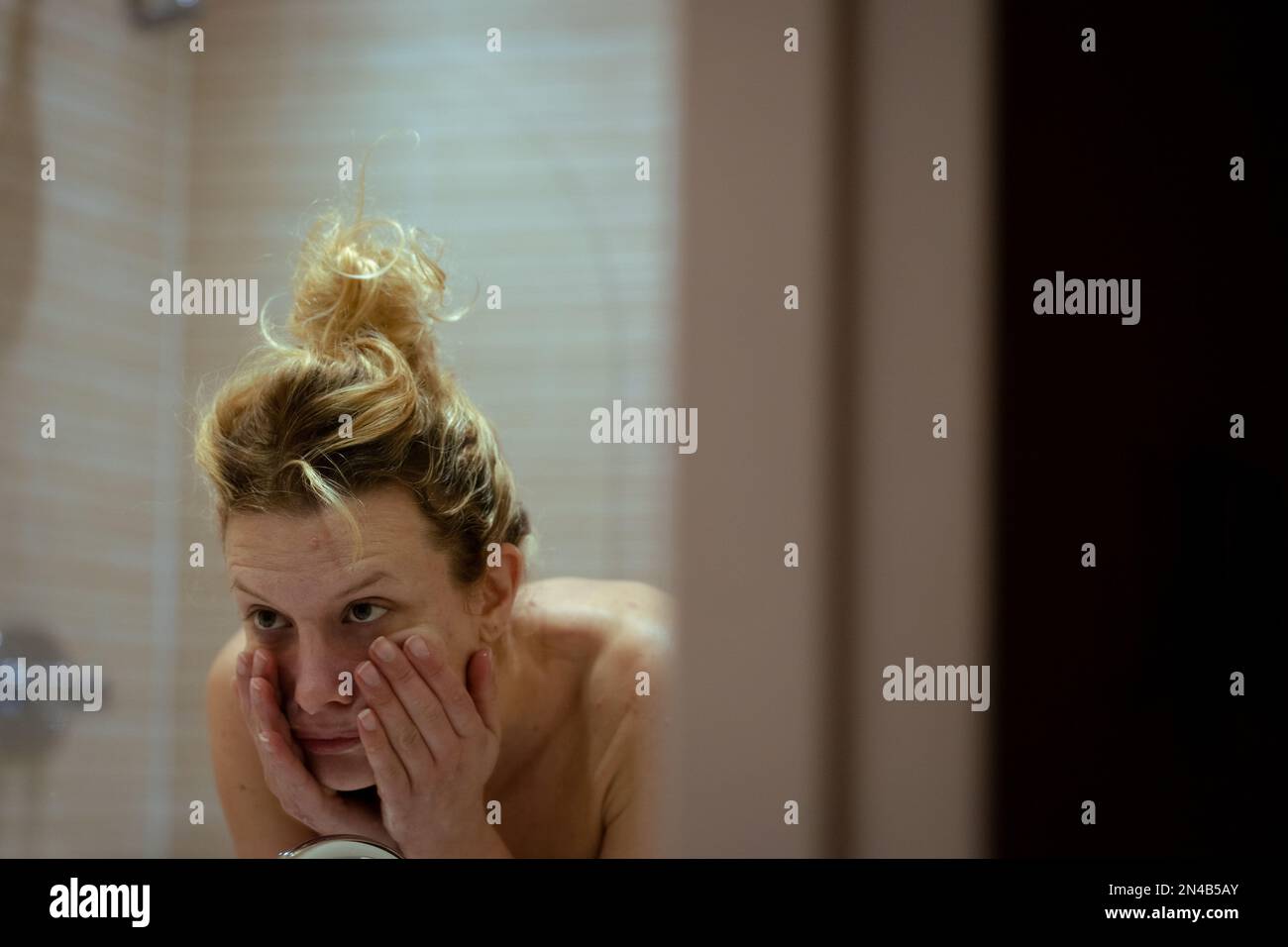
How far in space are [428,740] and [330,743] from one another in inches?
4.6

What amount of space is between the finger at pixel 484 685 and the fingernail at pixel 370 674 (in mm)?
104

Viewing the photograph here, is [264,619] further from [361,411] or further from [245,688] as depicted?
[361,411]

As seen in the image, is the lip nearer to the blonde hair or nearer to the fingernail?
the fingernail

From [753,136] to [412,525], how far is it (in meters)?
0.62

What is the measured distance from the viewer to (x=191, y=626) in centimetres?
130

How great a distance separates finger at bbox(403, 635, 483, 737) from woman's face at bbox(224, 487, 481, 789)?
0.02 meters

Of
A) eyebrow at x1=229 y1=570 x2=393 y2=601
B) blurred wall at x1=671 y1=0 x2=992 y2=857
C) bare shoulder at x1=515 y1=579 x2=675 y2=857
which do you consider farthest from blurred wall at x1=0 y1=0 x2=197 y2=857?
blurred wall at x1=671 y1=0 x2=992 y2=857

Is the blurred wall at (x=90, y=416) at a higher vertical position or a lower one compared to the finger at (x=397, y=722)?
higher

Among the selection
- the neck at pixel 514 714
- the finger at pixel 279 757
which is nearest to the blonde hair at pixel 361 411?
the neck at pixel 514 714

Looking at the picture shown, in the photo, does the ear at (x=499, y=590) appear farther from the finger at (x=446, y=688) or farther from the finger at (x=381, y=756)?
the finger at (x=381, y=756)

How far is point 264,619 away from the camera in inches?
50.1

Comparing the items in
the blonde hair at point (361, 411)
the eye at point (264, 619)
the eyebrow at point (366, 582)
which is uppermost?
the blonde hair at point (361, 411)

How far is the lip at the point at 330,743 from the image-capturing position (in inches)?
50.0

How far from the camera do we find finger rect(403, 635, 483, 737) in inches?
49.7
